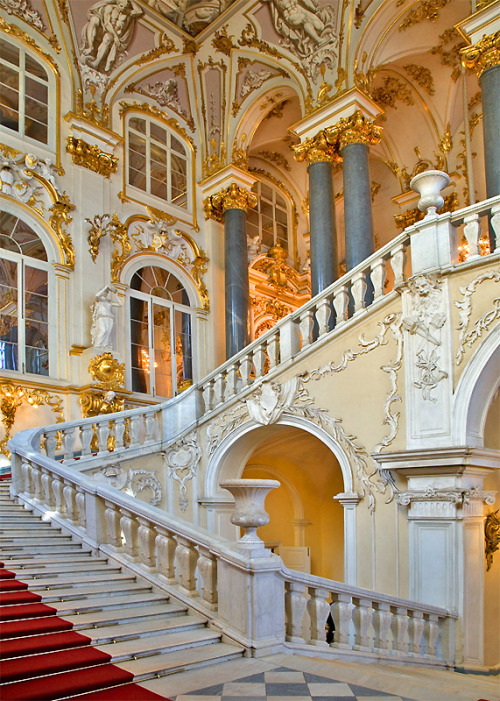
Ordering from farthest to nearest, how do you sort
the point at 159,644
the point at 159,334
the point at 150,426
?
the point at 159,334 < the point at 150,426 < the point at 159,644

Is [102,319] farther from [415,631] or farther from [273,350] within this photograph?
[415,631]

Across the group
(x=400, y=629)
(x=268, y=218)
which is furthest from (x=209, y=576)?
(x=268, y=218)

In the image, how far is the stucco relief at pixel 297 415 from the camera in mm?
7750

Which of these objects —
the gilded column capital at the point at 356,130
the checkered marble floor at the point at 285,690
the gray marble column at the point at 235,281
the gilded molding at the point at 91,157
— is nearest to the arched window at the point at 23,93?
the gilded molding at the point at 91,157

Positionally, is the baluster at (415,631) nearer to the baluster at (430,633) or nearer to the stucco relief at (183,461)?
the baluster at (430,633)

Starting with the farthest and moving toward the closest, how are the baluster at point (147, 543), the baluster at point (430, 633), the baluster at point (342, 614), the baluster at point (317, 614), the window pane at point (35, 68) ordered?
the window pane at point (35, 68) → the baluster at point (430, 633) → the baluster at point (147, 543) → the baluster at point (342, 614) → the baluster at point (317, 614)

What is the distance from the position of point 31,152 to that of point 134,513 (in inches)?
329

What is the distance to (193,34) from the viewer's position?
47.2 feet

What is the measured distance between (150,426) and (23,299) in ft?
10.8

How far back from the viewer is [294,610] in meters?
4.89

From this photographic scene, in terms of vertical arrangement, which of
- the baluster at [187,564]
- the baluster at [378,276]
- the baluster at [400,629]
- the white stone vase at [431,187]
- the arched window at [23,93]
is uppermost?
the arched window at [23,93]

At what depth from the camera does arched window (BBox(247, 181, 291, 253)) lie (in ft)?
56.5

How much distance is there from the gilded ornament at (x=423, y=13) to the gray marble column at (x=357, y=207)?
2.92m

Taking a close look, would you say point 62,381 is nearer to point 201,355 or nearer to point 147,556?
point 201,355
